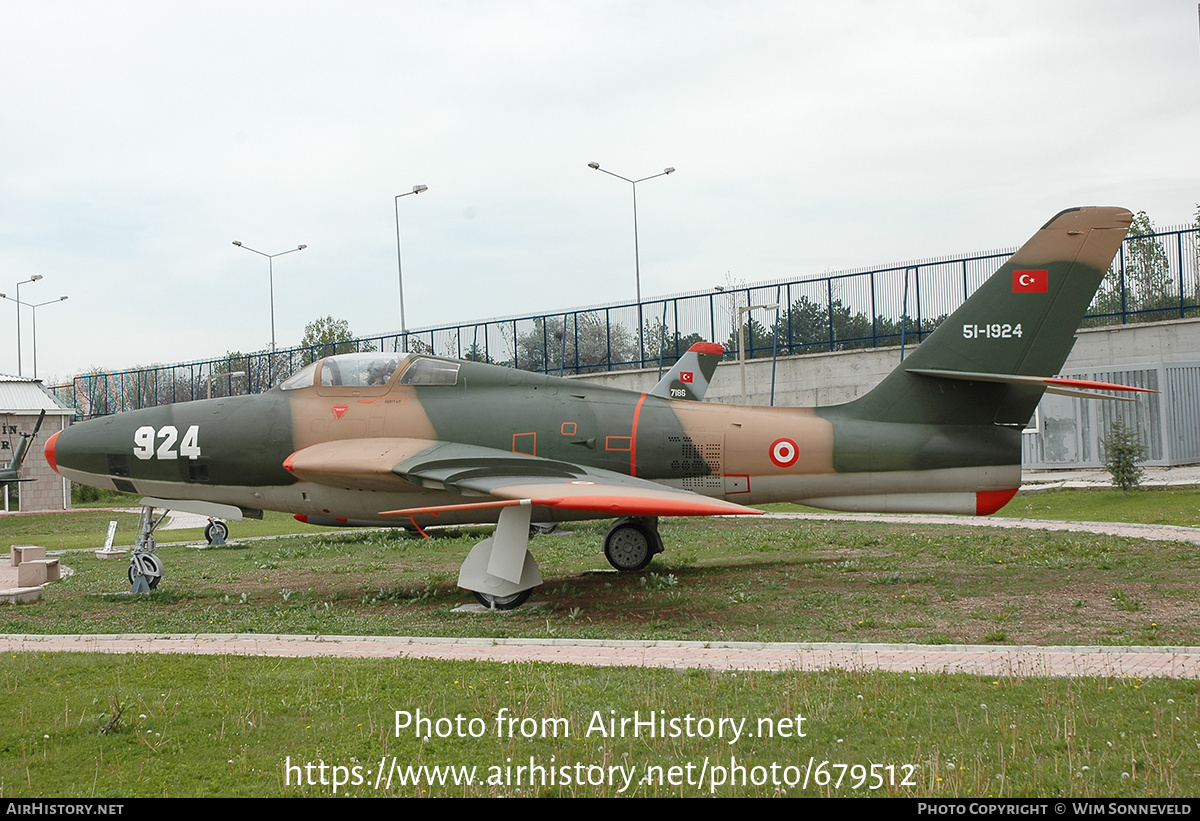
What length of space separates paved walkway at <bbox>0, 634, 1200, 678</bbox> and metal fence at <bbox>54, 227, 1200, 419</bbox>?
79.3ft

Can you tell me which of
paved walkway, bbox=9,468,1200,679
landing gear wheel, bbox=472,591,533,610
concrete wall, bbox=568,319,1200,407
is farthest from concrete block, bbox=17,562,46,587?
concrete wall, bbox=568,319,1200,407

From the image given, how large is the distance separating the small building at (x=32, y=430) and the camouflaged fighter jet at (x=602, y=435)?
30.7m

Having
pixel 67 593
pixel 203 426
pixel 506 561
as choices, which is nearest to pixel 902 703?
pixel 506 561

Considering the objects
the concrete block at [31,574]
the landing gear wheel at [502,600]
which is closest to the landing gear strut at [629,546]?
the landing gear wheel at [502,600]

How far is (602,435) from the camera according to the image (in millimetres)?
14047

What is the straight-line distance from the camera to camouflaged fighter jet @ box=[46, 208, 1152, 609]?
13.4 meters

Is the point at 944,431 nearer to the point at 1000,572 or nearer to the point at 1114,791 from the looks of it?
the point at 1000,572

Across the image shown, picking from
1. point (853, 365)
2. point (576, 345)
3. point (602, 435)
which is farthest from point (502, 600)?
point (576, 345)

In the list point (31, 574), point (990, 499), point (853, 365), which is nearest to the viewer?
point (990, 499)

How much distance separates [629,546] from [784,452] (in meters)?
3.33

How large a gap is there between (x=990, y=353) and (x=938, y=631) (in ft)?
16.5

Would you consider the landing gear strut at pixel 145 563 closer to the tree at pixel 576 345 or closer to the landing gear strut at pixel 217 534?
the landing gear strut at pixel 217 534

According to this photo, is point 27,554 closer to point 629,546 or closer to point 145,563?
point 145,563

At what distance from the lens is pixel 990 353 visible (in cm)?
1358
